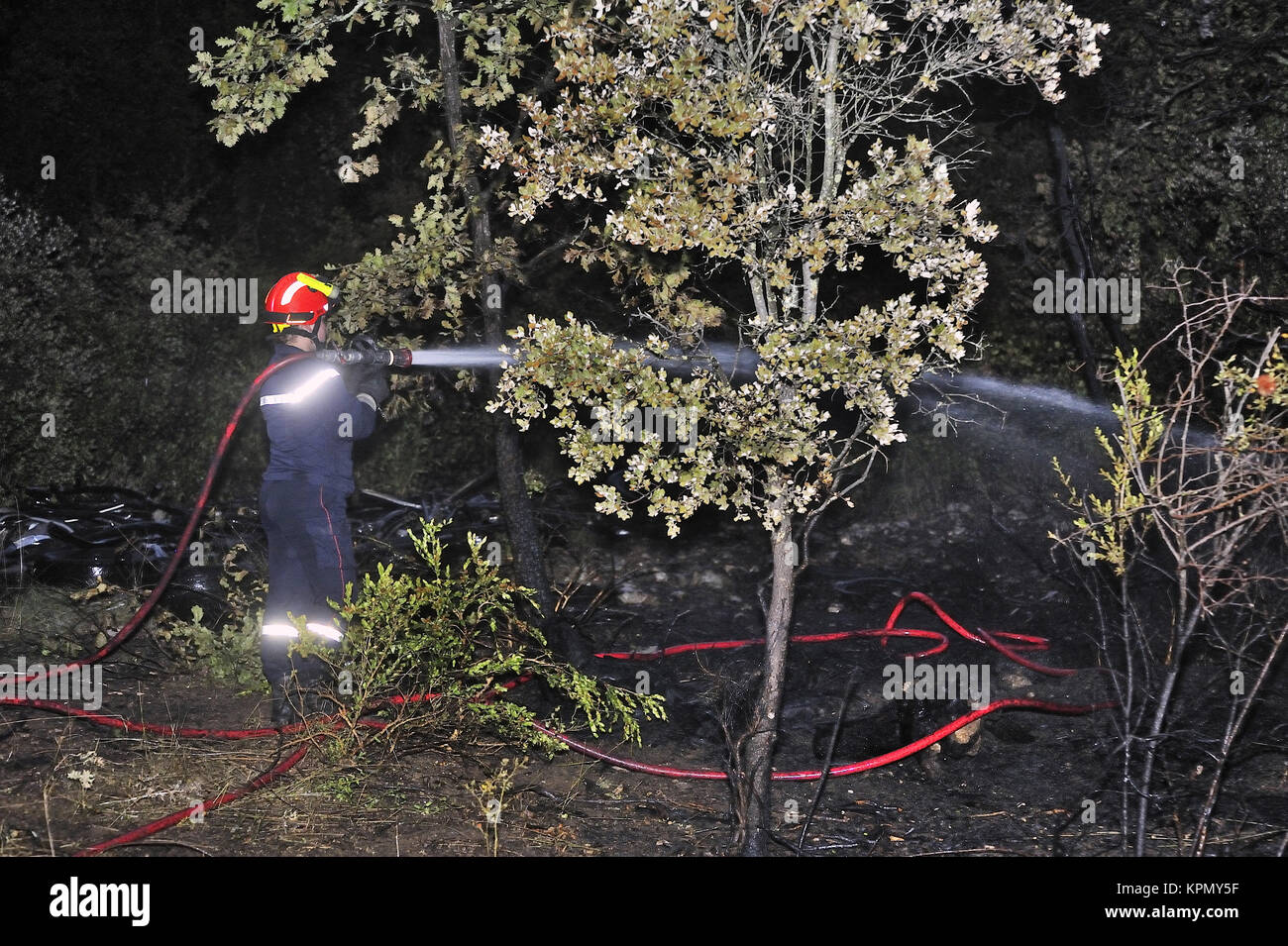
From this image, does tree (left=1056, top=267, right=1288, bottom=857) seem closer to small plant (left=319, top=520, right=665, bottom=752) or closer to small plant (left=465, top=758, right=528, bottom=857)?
small plant (left=319, top=520, right=665, bottom=752)

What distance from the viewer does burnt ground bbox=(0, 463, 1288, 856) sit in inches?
200

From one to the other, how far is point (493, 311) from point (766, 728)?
3.61 metres

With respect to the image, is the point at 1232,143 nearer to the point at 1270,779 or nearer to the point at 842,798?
the point at 1270,779

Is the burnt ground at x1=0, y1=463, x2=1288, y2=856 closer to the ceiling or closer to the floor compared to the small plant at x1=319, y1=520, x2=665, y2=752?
closer to the floor

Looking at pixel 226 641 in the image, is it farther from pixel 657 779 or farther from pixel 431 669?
pixel 657 779

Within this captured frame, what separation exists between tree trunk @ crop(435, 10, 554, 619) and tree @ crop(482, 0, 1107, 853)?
2.10 meters

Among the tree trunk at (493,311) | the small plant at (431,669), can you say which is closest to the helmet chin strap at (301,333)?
the tree trunk at (493,311)

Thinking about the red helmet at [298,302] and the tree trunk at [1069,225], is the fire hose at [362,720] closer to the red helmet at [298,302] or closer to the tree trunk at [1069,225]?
the red helmet at [298,302]

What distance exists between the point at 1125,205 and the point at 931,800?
6.29 meters

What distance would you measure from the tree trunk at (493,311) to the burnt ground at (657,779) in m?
0.76

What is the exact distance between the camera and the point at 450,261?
287 inches

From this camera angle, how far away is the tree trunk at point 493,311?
734 centimetres

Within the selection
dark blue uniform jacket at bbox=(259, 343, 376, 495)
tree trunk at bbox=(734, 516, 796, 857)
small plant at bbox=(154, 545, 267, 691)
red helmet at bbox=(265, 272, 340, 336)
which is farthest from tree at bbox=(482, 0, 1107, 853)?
small plant at bbox=(154, 545, 267, 691)
